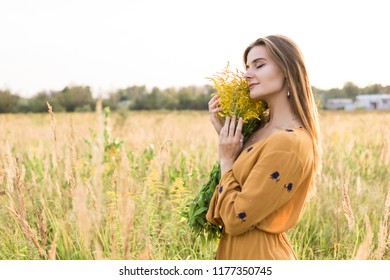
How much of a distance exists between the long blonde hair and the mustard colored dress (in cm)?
7

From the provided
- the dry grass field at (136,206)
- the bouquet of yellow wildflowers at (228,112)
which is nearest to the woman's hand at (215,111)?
the bouquet of yellow wildflowers at (228,112)

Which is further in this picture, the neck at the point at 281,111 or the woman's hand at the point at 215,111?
the woman's hand at the point at 215,111

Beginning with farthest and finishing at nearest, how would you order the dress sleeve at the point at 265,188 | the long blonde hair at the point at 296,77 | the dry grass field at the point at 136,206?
1. the dry grass field at the point at 136,206
2. the long blonde hair at the point at 296,77
3. the dress sleeve at the point at 265,188

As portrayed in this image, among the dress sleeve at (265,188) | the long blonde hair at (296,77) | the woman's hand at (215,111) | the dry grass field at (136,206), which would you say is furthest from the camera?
the dry grass field at (136,206)

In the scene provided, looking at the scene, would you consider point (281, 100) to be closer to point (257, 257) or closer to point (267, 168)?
point (267, 168)

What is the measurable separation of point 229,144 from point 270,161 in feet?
0.67

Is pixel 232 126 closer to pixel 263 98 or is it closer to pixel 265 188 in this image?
pixel 263 98

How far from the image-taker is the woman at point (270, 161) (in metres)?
1.70

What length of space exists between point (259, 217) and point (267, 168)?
0.17 meters

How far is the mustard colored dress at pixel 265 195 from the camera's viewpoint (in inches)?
66.7

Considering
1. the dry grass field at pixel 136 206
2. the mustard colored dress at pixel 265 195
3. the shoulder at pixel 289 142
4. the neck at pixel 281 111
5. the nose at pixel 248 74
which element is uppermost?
the nose at pixel 248 74

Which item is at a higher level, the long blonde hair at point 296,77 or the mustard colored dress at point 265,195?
the long blonde hair at point 296,77

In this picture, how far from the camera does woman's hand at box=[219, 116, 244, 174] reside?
72.7 inches

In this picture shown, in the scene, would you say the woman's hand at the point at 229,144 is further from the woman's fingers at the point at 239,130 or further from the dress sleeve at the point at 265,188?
the dress sleeve at the point at 265,188
